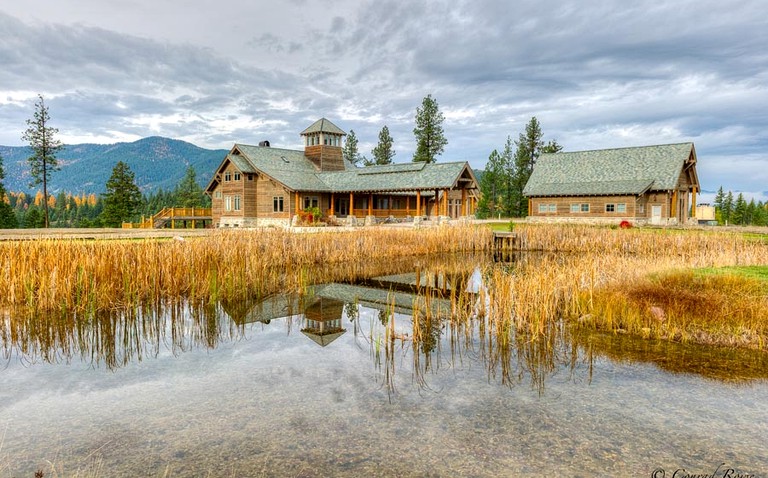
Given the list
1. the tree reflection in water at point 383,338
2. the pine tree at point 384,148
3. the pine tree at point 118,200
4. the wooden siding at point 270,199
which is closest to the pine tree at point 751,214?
the pine tree at point 384,148

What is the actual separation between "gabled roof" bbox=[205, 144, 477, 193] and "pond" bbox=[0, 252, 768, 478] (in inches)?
1143

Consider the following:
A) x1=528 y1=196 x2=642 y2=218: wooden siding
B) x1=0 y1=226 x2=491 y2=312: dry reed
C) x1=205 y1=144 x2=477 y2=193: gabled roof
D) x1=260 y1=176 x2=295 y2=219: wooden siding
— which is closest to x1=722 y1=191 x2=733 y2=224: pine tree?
x1=528 y1=196 x2=642 y2=218: wooden siding

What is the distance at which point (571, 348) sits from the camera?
844 cm

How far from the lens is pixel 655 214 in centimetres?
4106

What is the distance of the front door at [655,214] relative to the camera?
40.7 metres

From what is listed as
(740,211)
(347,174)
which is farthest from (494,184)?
(740,211)

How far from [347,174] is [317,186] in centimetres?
340

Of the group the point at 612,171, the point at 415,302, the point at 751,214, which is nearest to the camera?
the point at 415,302

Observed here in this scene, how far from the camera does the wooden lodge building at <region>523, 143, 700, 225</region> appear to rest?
132 ft

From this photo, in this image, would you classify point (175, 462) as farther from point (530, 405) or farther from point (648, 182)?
point (648, 182)

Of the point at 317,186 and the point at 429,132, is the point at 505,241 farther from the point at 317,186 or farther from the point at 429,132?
the point at 429,132

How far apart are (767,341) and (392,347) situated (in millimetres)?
6560

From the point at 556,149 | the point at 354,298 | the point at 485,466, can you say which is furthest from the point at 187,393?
the point at 556,149

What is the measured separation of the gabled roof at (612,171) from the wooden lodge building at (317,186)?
812 cm
